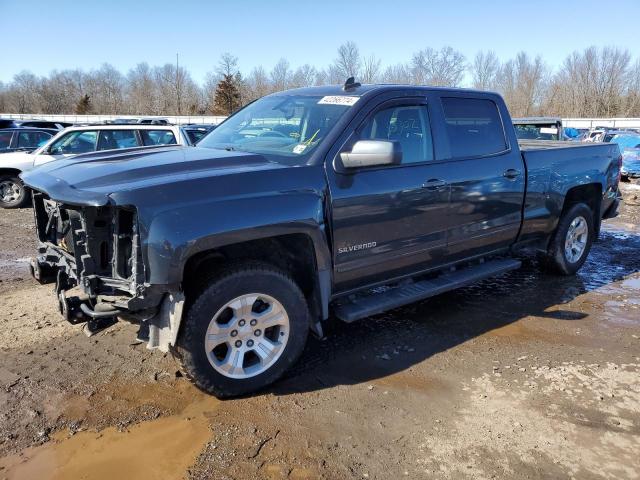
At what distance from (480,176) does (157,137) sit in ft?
25.6

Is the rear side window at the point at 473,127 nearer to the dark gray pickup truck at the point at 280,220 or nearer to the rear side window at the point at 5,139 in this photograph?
the dark gray pickup truck at the point at 280,220

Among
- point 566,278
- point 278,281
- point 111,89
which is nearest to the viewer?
point 278,281

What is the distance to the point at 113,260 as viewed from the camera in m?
2.92

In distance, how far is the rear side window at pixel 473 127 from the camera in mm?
4316

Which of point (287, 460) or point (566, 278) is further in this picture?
point (566, 278)

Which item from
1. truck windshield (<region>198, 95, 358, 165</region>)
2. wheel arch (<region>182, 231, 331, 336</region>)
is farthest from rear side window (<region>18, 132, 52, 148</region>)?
wheel arch (<region>182, 231, 331, 336</region>)

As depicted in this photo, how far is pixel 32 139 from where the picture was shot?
38.0 feet

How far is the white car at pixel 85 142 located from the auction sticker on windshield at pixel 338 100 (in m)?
6.73

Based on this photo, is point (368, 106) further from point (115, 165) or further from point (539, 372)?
point (539, 372)

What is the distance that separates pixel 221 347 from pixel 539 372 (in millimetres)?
2336

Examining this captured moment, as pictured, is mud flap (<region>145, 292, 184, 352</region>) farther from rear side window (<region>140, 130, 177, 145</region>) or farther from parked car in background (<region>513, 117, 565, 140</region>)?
parked car in background (<region>513, 117, 565, 140</region>)

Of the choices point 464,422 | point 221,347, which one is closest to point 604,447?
point 464,422

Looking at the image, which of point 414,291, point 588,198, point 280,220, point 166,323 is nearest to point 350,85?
point 280,220

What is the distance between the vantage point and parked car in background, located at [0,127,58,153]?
36.7 feet
